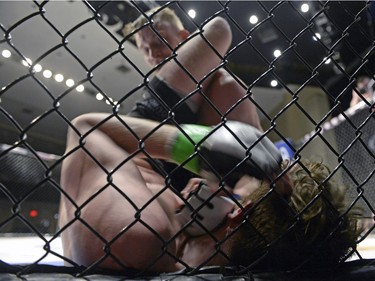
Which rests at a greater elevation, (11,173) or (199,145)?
(11,173)

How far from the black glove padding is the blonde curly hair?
0.09 metres

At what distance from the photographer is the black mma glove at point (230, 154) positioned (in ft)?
2.55

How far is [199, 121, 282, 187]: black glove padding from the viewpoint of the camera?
0.78m

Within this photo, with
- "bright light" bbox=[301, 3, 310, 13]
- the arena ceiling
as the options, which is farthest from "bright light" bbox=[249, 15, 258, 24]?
"bright light" bbox=[301, 3, 310, 13]

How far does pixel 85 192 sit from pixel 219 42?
797 mm

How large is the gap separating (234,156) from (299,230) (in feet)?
0.86

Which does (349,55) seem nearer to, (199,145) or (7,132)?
(199,145)

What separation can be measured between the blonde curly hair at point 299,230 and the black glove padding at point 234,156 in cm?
9

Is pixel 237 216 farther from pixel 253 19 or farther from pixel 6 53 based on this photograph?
pixel 6 53

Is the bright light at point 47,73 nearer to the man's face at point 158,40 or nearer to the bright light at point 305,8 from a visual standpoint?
the bright light at point 305,8

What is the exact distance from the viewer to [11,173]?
4.72 meters

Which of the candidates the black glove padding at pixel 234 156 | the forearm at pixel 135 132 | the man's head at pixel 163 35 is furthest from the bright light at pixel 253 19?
the black glove padding at pixel 234 156

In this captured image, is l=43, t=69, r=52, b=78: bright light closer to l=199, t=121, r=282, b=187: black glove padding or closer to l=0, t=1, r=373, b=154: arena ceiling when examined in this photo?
l=0, t=1, r=373, b=154: arena ceiling

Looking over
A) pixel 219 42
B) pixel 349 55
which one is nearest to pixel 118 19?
pixel 349 55
